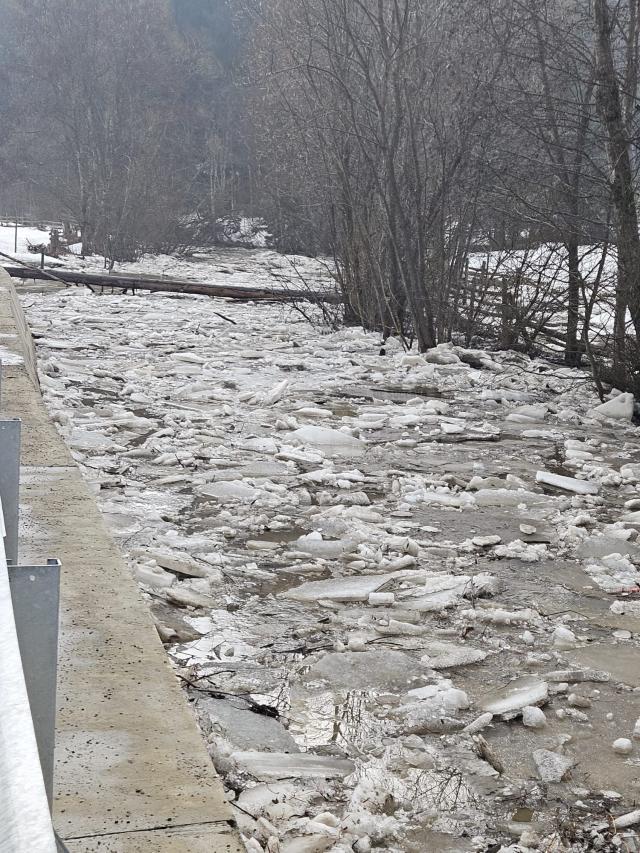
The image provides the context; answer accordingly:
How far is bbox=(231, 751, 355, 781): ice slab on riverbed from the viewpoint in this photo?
8.82 ft

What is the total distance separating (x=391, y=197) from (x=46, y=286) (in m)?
11.2

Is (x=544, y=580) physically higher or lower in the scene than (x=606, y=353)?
→ lower

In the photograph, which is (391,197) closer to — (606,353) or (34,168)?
(606,353)

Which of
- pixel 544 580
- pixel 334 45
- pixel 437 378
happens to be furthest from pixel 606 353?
pixel 334 45

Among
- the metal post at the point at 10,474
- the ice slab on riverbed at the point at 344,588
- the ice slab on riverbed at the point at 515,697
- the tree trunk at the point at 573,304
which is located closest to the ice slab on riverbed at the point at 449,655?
the ice slab on riverbed at the point at 515,697

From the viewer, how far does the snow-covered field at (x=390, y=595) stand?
2.64 metres

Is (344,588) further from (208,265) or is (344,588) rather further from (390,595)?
(208,265)

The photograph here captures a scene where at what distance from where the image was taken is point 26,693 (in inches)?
37.0

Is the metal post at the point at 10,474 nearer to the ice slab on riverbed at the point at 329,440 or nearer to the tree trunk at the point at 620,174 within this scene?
the ice slab on riverbed at the point at 329,440

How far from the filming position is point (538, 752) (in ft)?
9.36

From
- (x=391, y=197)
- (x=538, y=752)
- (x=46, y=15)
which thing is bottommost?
(x=538, y=752)

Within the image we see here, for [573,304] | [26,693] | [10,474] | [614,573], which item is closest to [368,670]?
[614,573]

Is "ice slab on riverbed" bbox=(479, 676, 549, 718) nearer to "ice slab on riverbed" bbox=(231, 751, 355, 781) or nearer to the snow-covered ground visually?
"ice slab on riverbed" bbox=(231, 751, 355, 781)

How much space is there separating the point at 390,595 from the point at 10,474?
237 cm
